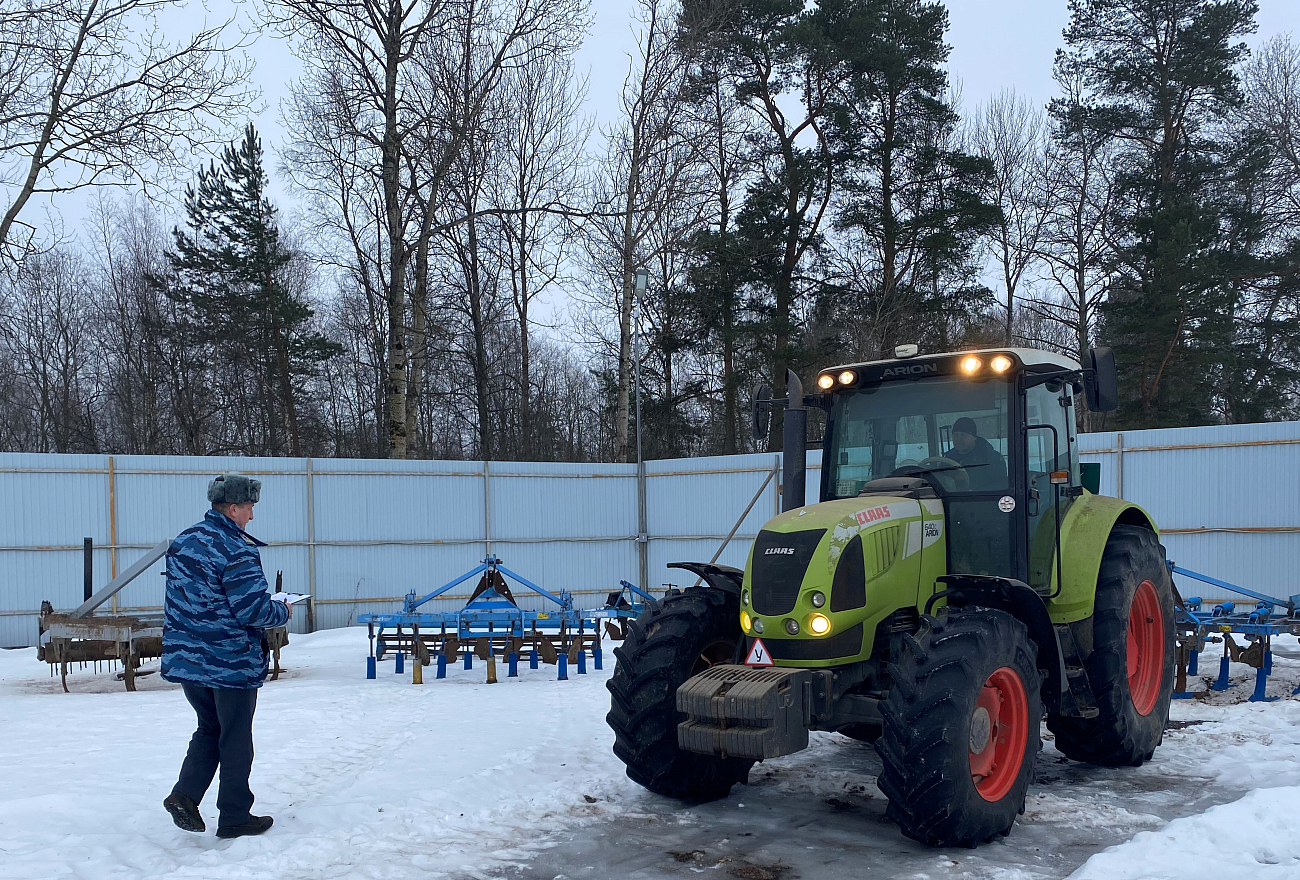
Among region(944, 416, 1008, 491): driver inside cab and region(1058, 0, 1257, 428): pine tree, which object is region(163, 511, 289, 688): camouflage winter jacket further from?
region(1058, 0, 1257, 428): pine tree

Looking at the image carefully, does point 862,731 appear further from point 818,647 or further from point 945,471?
point 945,471

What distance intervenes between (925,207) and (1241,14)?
307 inches

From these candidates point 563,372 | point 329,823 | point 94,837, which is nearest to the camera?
point 94,837

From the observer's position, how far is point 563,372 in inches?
1431

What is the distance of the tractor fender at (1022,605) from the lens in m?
5.23

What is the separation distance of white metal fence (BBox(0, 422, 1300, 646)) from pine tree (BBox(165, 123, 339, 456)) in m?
11.9

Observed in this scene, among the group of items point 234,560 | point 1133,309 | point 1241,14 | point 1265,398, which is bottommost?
point 234,560

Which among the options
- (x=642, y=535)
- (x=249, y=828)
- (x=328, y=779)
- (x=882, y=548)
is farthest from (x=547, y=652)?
(x=642, y=535)

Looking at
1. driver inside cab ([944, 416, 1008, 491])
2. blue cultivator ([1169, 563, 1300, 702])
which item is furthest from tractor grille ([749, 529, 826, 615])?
blue cultivator ([1169, 563, 1300, 702])

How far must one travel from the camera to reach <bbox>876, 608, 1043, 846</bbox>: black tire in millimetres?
4520

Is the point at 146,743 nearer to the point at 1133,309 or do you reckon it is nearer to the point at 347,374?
the point at 1133,309

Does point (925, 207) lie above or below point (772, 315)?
above

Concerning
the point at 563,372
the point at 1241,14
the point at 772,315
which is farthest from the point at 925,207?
the point at 563,372

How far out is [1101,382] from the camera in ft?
18.7
